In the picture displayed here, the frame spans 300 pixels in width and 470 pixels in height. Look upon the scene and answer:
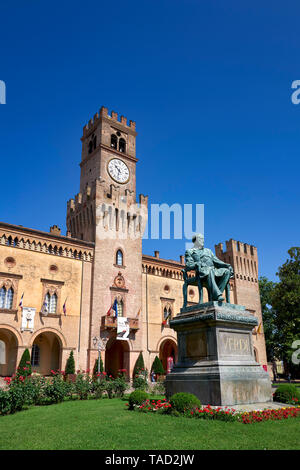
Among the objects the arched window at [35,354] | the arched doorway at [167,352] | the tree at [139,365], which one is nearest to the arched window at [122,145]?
the arched doorway at [167,352]

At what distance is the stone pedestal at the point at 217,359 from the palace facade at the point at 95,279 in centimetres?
2047

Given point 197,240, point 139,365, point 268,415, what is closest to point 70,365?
point 139,365

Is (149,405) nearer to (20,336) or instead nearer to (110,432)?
(110,432)

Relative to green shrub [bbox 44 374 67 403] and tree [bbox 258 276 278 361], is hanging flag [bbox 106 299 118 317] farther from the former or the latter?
tree [bbox 258 276 278 361]

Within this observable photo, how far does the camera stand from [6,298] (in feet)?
96.7

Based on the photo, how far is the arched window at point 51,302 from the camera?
31500 millimetres

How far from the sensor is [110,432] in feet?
27.7

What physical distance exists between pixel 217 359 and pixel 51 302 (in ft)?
75.9

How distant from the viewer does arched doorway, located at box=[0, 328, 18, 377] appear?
95.0ft

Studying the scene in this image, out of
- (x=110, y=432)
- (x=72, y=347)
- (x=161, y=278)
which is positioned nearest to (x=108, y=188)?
(x=161, y=278)

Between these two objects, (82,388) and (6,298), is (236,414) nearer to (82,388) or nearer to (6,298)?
(82,388)

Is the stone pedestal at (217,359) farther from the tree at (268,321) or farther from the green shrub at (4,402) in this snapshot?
the tree at (268,321)

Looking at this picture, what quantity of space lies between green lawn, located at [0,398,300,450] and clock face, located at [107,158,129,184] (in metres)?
32.5

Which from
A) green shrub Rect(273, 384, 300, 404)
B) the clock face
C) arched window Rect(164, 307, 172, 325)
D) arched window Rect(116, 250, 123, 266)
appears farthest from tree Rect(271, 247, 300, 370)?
green shrub Rect(273, 384, 300, 404)
